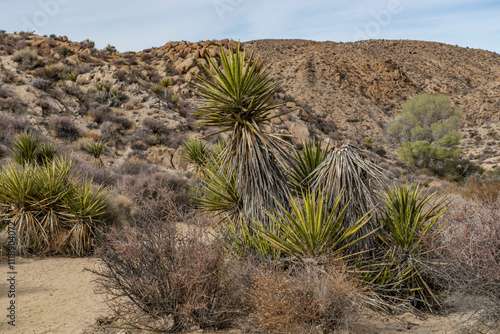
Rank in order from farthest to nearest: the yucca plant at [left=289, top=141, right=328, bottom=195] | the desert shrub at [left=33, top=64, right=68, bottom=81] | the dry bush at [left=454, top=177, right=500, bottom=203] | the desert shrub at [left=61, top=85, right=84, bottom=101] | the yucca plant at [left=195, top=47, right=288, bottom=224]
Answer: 1. the desert shrub at [left=33, top=64, right=68, bottom=81]
2. the desert shrub at [left=61, top=85, right=84, bottom=101]
3. the dry bush at [left=454, top=177, right=500, bottom=203]
4. the yucca plant at [left=289, top=141, right=328, bottom=195]
5. the yucca plant at [left=195, top=47, right=288, bottom=224]

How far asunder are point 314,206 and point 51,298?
4.39 metres

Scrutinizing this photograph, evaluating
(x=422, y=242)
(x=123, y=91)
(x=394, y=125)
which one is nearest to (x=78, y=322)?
(x=422, y=242)

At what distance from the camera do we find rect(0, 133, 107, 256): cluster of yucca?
7.83m

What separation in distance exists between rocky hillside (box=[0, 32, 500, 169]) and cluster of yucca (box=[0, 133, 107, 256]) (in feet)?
14.3

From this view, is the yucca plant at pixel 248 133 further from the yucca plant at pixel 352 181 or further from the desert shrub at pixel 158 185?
the desert shrub at pixel 158 185

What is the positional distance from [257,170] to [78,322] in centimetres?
338

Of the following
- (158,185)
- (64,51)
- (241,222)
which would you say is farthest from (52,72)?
(241,222)

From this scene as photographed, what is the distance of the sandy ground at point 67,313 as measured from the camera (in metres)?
4.50

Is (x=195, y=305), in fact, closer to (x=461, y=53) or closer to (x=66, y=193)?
(x=66, y=193)

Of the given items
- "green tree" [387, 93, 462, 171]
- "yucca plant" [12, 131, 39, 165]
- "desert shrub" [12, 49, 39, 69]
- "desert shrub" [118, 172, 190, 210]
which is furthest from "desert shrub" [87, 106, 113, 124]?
"green tree" [387, 93, 462, 171]

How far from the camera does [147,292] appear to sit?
13.3 ft

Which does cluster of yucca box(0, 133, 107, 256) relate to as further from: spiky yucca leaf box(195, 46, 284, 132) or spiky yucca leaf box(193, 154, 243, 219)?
spiky yucca leaf box(195, 46, 284, 132)

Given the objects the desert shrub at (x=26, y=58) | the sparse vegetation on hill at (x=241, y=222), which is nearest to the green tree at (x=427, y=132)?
the sparse vegetation on hill at (x=241, y=222)

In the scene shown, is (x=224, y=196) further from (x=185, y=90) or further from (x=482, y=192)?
(x=185, y=90)
